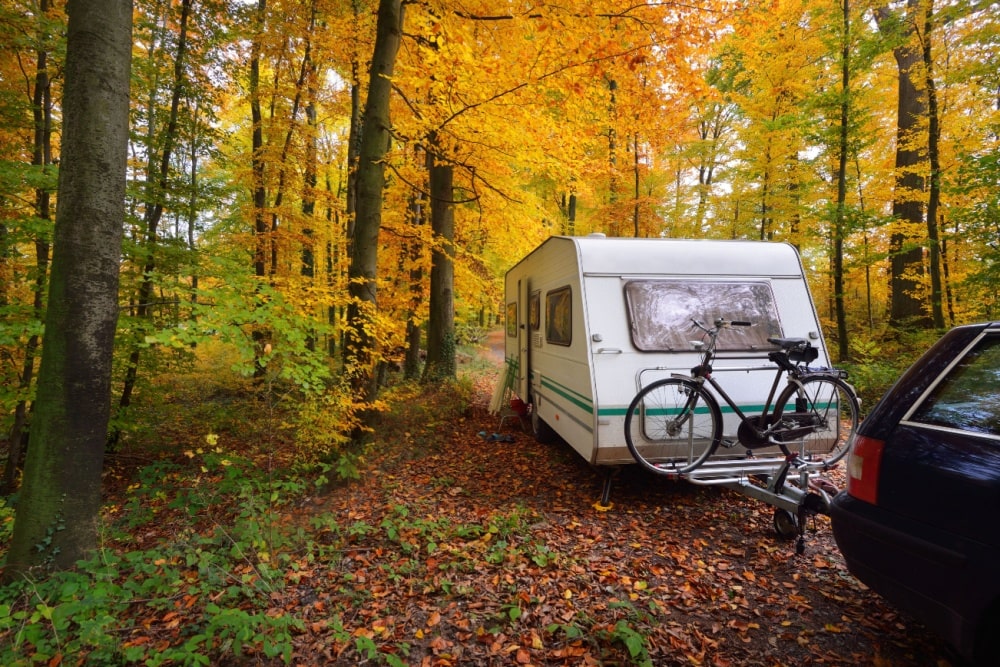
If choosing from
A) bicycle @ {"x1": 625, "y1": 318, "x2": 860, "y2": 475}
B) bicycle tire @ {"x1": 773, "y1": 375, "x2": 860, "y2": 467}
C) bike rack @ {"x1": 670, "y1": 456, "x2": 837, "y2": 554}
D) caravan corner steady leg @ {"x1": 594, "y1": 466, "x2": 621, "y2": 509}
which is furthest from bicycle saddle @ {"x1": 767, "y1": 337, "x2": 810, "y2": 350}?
caravan corner steady leg @ {"x1": 594, "y1": 466, "x2": 621, "y2": 509}

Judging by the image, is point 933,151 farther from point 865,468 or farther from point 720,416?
point 865,468

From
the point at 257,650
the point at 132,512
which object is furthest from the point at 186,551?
the point at 132,512

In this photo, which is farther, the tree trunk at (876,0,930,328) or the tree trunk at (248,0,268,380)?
the tree trunk at (248,0,268,380)

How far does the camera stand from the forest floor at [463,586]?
2.51 meters

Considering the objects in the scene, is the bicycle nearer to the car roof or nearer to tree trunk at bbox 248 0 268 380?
the car roof

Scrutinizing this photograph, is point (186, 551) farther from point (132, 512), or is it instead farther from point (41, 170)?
point (41, 170)

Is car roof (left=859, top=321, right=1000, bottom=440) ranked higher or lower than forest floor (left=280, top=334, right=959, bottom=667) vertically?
higher

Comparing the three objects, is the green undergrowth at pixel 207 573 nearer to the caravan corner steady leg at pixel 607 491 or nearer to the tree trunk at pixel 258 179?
the caravan corner steady leg at pixel 607 491

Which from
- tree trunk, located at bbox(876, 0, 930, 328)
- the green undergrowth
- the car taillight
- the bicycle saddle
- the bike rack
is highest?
tree trunk, located at bbox(876, 0, 930, 328)

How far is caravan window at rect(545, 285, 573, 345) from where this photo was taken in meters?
4.97

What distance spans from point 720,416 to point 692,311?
1.13 metres

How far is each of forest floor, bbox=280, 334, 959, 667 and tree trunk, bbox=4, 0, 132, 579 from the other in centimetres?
188

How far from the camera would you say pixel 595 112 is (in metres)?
8.52

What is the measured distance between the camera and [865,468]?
223 centimetres
